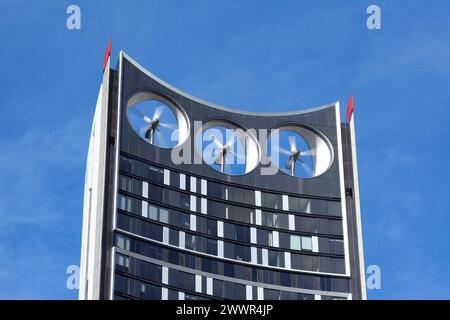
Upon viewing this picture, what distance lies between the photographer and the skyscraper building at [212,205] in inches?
5487

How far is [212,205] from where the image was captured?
487 feet

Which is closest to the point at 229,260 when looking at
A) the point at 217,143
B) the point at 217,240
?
the point at 217,240

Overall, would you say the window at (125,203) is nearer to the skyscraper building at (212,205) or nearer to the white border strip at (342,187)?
the skyscraper building at (212,205)

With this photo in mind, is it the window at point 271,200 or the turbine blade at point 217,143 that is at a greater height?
the turbine blade at point 217,143

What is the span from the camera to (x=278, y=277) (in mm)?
146750

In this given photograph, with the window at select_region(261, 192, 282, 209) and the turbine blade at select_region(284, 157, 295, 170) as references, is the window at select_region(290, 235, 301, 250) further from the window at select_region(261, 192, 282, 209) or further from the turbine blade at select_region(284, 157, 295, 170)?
the turbine blade at select_region(284, 157, 295, 170)

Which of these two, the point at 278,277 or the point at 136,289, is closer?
the point at 136,289

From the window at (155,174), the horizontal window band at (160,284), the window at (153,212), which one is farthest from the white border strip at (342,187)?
the window at (153,212)

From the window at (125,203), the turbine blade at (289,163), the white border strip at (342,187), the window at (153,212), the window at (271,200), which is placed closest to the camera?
the window at (125,203)

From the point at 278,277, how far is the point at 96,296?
25.8 meters

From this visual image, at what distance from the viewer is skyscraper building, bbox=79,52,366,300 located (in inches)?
5487
